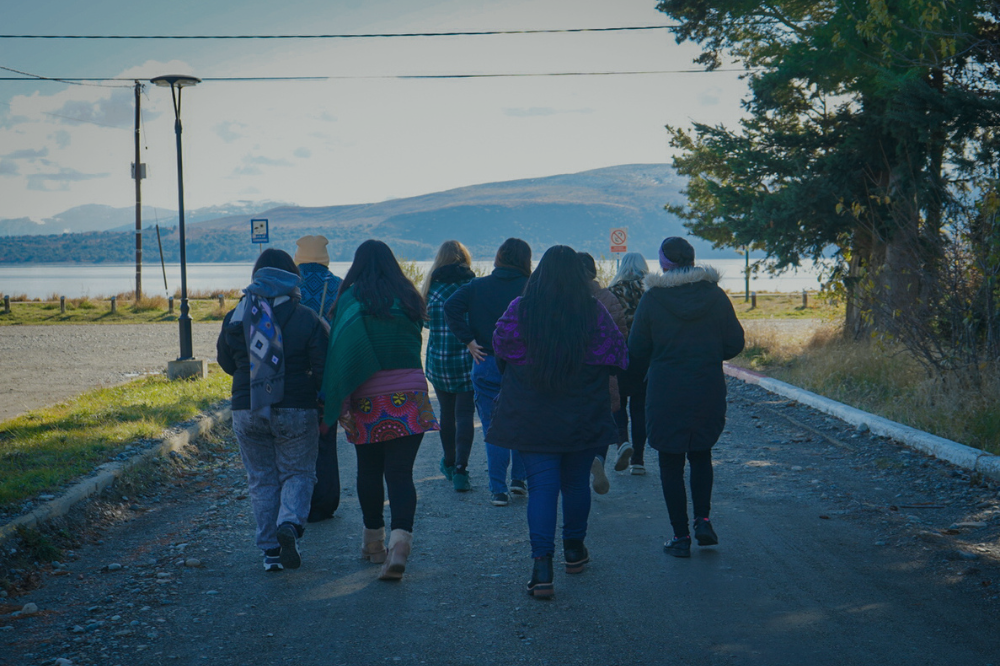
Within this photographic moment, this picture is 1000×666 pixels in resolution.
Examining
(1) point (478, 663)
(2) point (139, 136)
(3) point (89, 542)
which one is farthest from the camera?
(2) point (139, 136)

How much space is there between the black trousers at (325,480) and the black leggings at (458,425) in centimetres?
113

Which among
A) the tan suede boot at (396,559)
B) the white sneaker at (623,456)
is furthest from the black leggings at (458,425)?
the tan suede boot at (396,559)

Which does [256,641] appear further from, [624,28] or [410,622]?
[624,28]

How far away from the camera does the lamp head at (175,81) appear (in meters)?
13.8

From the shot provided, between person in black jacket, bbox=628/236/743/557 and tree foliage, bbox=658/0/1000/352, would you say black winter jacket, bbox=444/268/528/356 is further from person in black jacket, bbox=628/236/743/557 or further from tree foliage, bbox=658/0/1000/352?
tree foliage, bbox=658/0/1000/352

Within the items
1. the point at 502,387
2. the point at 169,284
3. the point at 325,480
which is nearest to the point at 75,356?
the point at 325,480

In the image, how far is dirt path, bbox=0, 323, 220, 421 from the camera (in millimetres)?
12953

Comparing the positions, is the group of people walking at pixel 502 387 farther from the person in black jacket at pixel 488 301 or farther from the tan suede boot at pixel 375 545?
the person in black jacket at pixel 488 301

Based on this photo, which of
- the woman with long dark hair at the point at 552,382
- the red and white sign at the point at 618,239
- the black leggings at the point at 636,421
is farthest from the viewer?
the red and white sign at the point at 618,239

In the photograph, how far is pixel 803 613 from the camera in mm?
4199

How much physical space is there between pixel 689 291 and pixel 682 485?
123cm

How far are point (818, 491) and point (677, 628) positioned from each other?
10.6 ft

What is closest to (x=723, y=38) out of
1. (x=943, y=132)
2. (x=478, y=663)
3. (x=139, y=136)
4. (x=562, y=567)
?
(x=943, y=132)

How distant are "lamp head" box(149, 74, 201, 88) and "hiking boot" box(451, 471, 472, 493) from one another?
32.8 feet
